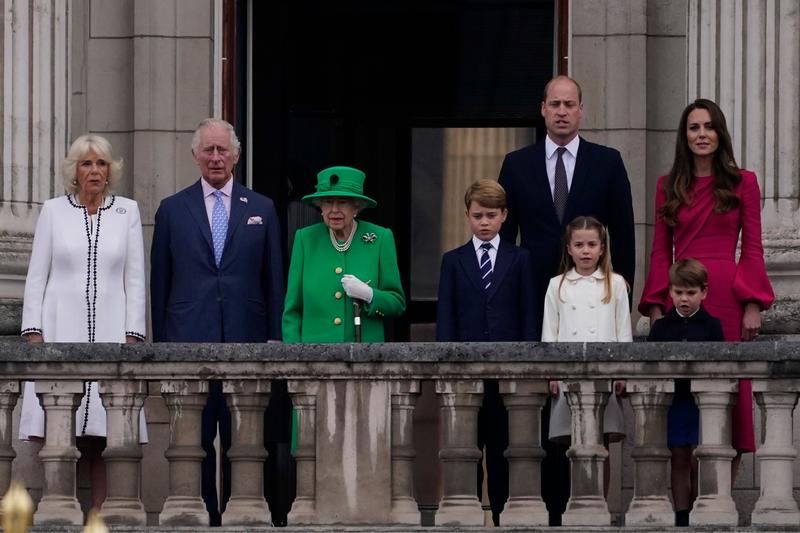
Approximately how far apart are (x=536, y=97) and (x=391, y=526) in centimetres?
477

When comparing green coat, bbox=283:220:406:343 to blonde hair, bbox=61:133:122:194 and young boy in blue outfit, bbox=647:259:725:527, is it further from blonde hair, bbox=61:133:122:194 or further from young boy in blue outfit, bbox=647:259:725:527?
young boy in blue outfit, bbox=647:259:725:527

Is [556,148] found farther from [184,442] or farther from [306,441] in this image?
[184,442]

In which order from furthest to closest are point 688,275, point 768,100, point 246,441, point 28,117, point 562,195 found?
1. point 28,117
2. point 768,100
3. point 562,195
4. point 688,275
5. point 246,441

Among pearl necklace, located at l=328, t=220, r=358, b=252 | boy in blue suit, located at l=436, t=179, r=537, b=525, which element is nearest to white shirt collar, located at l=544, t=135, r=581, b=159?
boy in blue suit, located at l=436, t=179, r=537, b=525

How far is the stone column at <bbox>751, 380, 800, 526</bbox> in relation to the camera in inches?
385

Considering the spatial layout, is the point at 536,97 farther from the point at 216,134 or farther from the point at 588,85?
the point at 216,134

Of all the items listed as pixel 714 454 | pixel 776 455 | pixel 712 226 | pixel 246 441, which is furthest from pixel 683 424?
pixel 246 441

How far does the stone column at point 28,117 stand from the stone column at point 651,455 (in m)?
3.90

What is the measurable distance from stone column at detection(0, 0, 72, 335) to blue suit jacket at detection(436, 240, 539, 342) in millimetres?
2873

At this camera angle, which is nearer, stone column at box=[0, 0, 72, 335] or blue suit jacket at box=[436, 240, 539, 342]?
blue suit jacket at box=[436, 240, 539, 342]

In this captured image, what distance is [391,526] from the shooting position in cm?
Answer: 989

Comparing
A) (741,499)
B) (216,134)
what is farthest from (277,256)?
(741,499)

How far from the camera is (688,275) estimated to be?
9992 millimetres

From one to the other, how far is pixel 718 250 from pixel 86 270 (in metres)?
2.94
